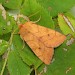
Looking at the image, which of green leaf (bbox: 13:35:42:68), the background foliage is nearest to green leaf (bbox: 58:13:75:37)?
the background foliage

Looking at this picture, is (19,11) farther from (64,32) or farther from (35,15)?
(64,32)

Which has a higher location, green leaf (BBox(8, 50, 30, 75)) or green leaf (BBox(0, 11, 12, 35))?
green leaf (BBox(0, 11, 12, 35))

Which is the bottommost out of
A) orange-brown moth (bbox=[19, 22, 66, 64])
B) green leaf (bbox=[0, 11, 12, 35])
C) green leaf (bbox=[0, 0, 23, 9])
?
orange-brown moth (bbox=[19, 22, 66, 64])

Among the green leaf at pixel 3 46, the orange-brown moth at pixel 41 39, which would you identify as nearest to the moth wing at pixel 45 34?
the orange-brown moth at pixel 41 39

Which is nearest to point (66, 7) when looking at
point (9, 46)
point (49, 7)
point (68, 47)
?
point (49, 7)

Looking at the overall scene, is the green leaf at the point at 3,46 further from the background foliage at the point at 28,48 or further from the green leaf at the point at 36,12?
the green leaf at the point at 36,12

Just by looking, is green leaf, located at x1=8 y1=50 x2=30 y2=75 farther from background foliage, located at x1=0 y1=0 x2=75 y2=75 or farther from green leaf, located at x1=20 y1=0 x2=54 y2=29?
green leaf, located at x1=20 y1=0 x2=54 y2=29

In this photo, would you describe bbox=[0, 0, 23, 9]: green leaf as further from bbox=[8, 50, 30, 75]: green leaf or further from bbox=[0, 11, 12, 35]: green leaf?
bbox=[8, 50, 30, 75]: green leaf
